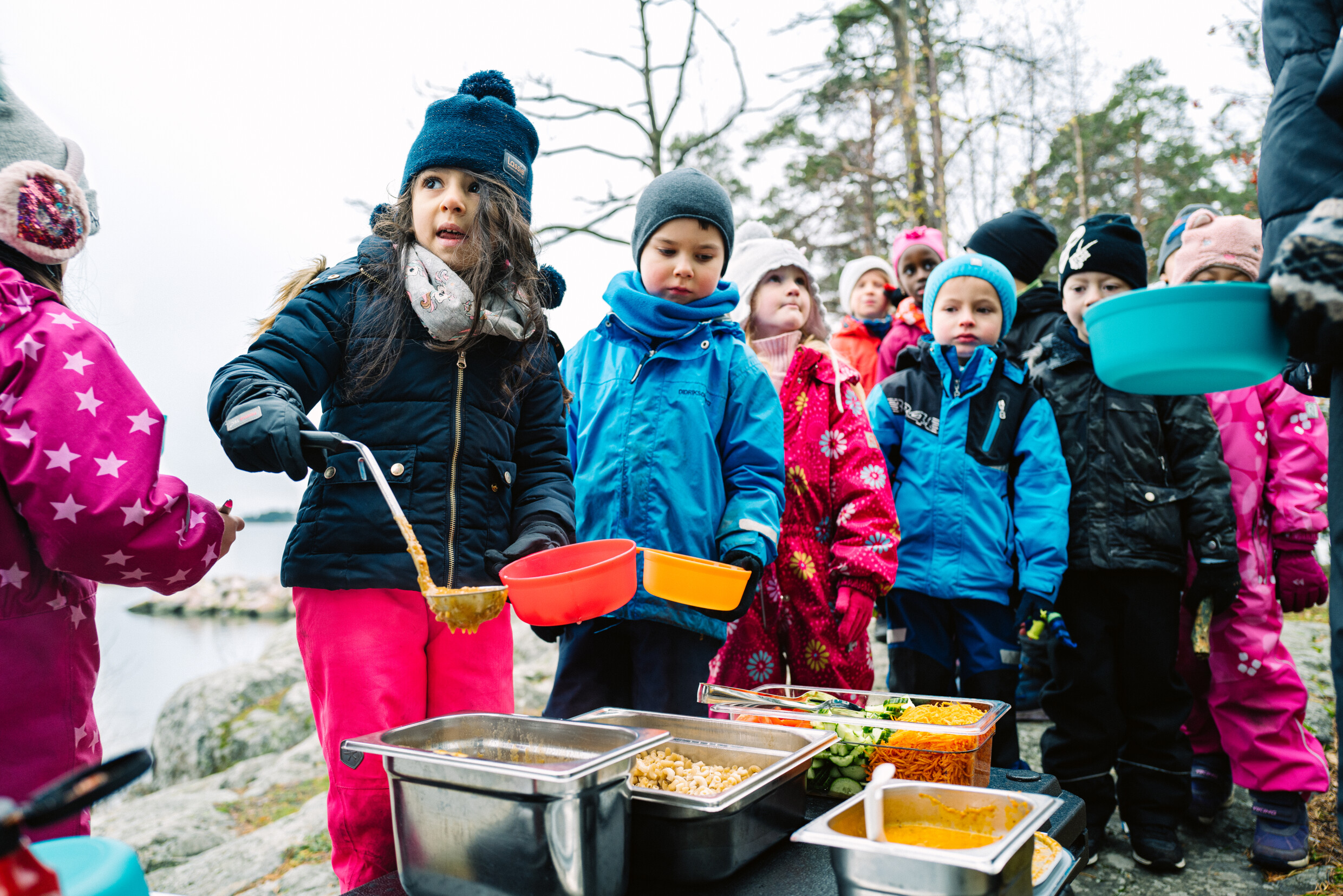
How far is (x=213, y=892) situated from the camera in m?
3.74

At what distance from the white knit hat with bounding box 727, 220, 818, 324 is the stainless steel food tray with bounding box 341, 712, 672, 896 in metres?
2.34

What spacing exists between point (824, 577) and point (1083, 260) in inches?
63.0

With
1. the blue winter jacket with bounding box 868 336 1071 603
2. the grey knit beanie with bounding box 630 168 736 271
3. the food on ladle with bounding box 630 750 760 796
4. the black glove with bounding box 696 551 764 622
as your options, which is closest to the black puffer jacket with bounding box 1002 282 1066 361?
the blue winter jacket with bounding box 868 336 1071 603

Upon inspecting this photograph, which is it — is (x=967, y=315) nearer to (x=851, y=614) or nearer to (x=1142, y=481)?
(x=1142, y=481)

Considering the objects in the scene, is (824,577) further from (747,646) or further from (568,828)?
(568,828)

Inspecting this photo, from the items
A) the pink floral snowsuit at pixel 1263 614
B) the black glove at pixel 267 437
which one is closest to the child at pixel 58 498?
the black glove at pixel 267 437

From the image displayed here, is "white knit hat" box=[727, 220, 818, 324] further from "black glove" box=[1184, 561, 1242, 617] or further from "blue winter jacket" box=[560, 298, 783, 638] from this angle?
"black glove" box=[1184, 561, 1242, 617]

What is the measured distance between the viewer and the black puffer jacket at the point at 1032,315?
3770 millimetres

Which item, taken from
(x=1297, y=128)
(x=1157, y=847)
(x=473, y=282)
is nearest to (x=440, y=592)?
(x=473, y=282)

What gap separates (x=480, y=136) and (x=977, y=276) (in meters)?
2.10

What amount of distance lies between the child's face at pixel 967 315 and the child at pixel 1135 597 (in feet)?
1.43

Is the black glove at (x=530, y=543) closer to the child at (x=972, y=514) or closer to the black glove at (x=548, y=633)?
the black glove at (x=548, y=633)

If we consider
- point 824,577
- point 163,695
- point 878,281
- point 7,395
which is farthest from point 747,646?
point 163,695

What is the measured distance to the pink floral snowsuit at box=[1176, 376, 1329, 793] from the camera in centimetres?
286
